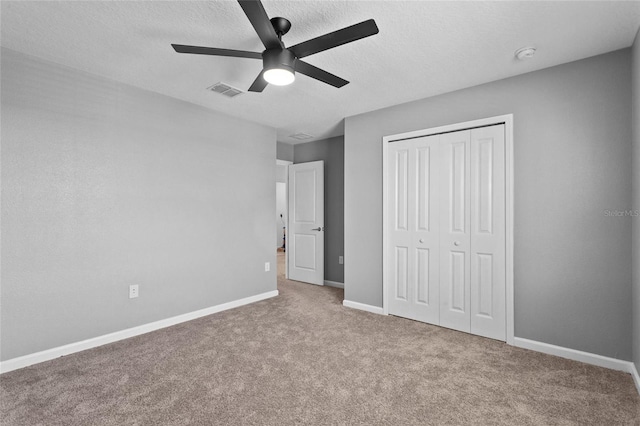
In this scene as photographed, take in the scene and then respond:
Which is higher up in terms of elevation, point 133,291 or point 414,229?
point 414,229

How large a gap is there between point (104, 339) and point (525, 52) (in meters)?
4.32

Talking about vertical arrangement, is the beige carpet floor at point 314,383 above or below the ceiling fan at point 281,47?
below

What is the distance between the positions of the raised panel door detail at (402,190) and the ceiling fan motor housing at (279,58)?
1985mm

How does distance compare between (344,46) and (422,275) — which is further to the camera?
(422,275)

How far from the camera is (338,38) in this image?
1.76 metres

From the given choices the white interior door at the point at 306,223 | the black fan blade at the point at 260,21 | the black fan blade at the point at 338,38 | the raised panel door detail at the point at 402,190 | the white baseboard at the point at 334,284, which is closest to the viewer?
the black fan blade at the point at 260,21

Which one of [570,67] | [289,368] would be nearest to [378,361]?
[289,368]

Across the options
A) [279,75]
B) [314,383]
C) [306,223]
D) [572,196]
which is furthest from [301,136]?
[314,383]

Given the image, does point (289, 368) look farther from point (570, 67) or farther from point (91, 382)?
point (570, 67)

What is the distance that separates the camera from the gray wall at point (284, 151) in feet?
17.9

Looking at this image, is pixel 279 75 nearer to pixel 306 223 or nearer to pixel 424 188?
pixel 424 188

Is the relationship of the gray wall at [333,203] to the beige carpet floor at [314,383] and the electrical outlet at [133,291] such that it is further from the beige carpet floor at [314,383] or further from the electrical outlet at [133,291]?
the electrical outlet at [133,291]

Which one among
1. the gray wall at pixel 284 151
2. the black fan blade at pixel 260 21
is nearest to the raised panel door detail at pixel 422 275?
the black fan blade at pixel 260 21

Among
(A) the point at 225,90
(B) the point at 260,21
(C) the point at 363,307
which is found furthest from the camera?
(C) the point at 363,307
